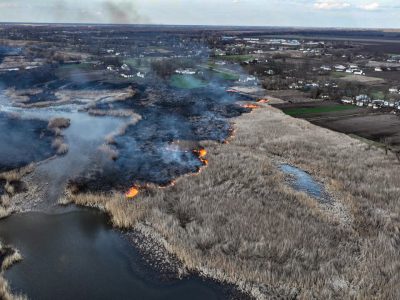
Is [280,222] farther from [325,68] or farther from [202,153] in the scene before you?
[325,68]

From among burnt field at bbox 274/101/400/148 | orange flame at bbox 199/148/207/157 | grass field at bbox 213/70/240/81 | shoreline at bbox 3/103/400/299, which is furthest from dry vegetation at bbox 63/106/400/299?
grass field at bbox 213/70/240/81

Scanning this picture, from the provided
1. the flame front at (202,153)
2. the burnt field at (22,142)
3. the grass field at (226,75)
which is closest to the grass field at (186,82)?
the grass field at (226,75)

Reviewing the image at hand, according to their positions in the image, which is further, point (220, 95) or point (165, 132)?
point (220, 95)

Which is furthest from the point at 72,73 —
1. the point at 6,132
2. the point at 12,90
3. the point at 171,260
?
the point at 171,260

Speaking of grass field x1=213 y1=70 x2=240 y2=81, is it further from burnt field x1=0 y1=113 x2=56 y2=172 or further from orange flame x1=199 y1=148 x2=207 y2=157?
orange flame x1=199 y1=148 x2=207 y2=157

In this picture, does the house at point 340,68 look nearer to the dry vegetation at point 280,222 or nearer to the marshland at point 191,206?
the marshland at point 191,206

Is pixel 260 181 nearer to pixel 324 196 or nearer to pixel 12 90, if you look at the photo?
pixel 324 196
